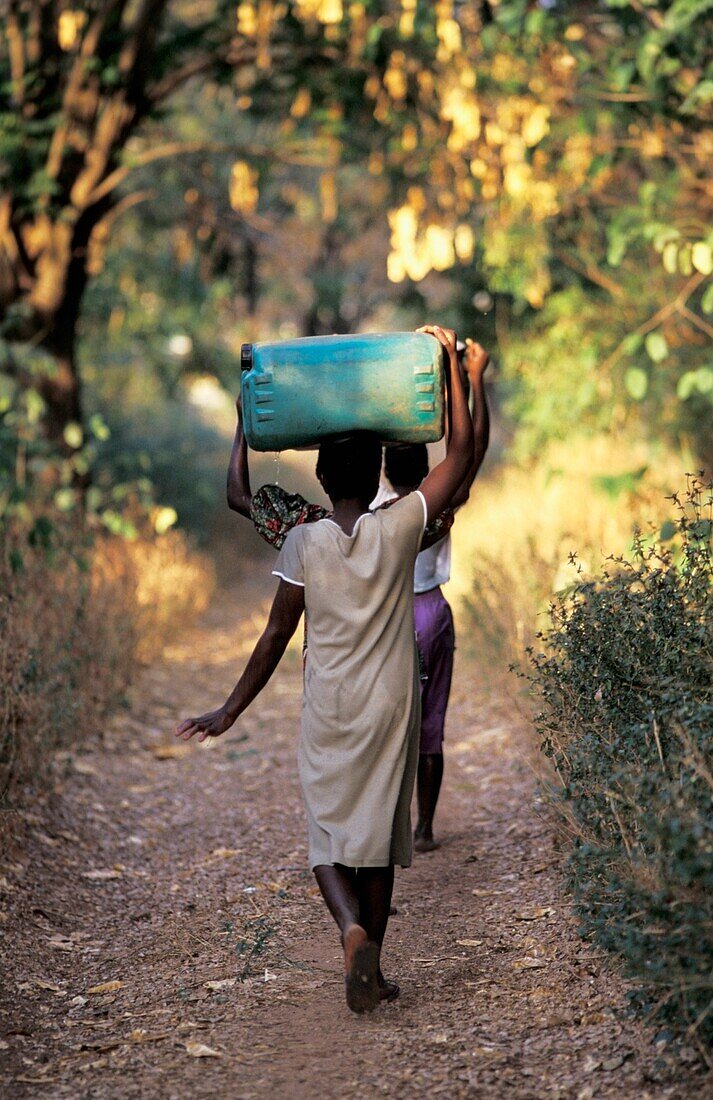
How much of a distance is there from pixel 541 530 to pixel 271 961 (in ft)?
22.4

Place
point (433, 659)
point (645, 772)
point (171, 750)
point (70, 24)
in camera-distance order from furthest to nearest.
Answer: point (70, 24) < point (171, 750) < point (433, 659) < point (645, 772)

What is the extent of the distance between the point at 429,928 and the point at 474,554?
6.51 metres

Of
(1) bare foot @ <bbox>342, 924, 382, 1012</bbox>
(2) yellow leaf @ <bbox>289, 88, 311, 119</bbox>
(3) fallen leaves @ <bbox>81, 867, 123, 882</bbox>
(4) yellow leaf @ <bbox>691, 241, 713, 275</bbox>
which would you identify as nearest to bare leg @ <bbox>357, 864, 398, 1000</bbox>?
(1) bare foot @ <bbox>342, 924, 382, 1012</bbox>

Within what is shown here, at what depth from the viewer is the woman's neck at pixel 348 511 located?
4.01 meters

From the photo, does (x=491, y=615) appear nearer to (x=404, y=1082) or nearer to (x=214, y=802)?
(x=214, y=802)

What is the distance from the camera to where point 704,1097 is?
3.17m

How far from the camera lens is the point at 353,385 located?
394cm

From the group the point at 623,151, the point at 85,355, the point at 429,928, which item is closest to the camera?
the point at 429,928

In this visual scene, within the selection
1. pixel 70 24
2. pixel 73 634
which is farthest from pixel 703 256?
pixel 70 24

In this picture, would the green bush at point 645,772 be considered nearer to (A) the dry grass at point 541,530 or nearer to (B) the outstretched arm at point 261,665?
(B) the outstretched arm at point 261,665

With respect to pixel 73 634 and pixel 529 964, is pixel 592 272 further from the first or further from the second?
pixel 529 964

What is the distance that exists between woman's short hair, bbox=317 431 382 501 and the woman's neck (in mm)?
13

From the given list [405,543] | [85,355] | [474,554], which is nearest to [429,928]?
[405,543]

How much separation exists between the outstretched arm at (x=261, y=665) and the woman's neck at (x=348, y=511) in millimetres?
241
